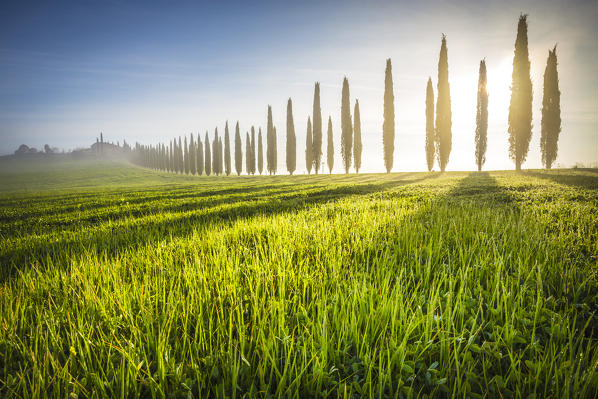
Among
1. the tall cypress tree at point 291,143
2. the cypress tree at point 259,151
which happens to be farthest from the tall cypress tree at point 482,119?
the cypress tree at point 259,151

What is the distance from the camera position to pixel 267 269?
1854 mm

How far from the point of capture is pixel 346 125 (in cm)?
3378

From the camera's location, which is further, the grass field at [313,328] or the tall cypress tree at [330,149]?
the tall cypress tree at [330,149]

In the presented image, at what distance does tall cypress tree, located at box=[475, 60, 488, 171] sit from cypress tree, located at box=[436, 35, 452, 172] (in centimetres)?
261

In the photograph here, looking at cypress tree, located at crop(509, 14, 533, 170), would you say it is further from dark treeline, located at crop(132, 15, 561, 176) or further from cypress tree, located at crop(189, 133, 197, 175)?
cypress tree, located at crop(189, 133, 197, 175)

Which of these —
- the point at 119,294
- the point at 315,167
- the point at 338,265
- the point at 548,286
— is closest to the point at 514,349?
the point at 548,286

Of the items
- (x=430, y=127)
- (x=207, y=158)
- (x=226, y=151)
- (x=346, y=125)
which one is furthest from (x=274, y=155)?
(x=430, y=127)

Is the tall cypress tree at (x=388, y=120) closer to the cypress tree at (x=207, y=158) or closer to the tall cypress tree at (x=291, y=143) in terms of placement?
the tall cypress tree at (x=291, y=143)

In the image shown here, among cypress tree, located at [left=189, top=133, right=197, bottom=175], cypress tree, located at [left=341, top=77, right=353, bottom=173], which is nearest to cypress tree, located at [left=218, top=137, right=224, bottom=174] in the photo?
cypress tree, located at [left=189, top=133, right=197, bottom=175]

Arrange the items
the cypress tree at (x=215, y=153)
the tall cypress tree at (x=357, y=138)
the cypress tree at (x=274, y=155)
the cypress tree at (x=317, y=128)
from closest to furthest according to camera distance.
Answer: the tall cypress tree at (x=357, y=138) → the cypress tree at (x=317, y=128) → the cypress tree at (x=274, y=155) → the cypress tree at (x=215, y=153)

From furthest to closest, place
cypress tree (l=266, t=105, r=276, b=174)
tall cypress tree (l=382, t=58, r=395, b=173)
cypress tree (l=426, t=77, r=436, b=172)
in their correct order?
cypress tree (l=266, t=105, r=276, b=174), tall cypress tree (l=382, t=58, r=395, b=173), cypress tree (l=426, t=77, r=436, b=172)

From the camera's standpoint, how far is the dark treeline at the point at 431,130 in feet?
71.4

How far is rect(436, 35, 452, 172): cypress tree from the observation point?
26.0 m

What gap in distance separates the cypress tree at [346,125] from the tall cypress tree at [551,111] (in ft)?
63.1
